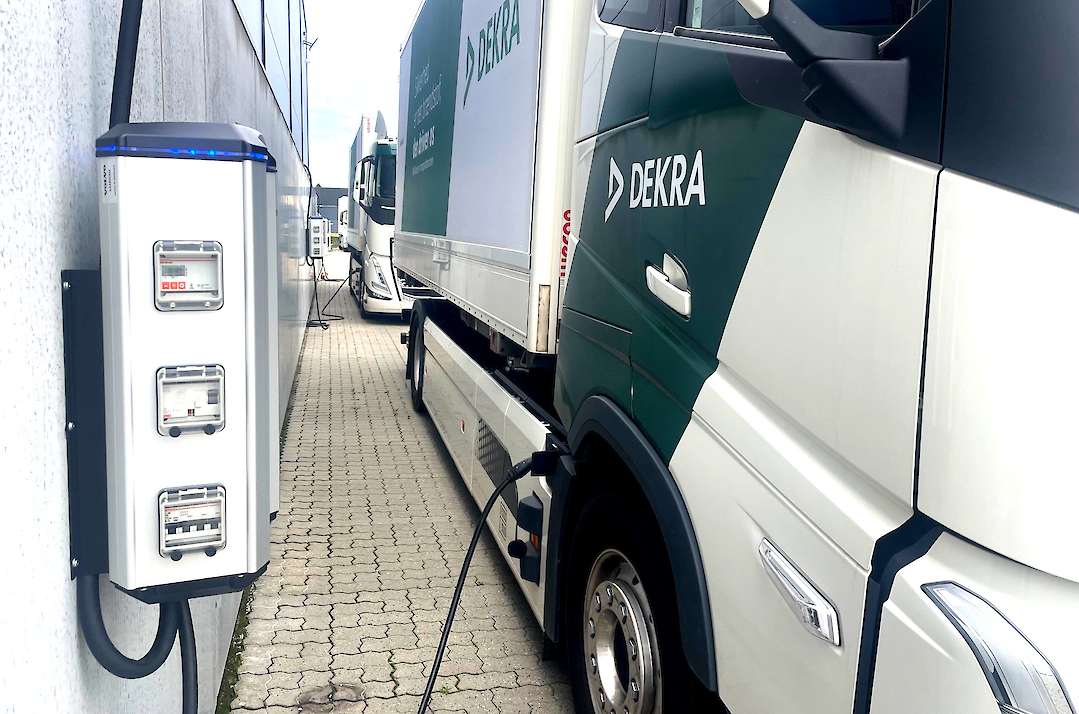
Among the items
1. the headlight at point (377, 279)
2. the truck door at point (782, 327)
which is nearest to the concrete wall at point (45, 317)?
the truck door at point (782, 327)

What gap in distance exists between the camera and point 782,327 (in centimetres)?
146

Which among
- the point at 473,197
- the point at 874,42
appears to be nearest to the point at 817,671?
the point at 874,42

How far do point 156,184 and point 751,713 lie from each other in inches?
58.6

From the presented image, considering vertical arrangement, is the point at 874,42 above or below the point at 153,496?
above

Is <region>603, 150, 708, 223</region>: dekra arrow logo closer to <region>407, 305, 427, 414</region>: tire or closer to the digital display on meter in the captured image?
the digital display on meter

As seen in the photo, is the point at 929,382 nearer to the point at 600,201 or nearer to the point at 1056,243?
the point at 1056,243

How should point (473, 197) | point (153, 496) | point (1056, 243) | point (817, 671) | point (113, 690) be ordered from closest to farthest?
point (1056, 243), point (817, 671), point (153, 496), point (113, 690), point (473, 197)

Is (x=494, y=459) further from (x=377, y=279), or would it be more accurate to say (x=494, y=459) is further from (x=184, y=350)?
(x=377, y=279)

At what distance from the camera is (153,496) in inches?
57.9

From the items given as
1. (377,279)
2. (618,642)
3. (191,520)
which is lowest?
(618,642)

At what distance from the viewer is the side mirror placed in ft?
3.73

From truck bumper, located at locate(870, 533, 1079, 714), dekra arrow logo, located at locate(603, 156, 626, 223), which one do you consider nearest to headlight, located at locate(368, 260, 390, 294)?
dekra arrow logo, located at locate(603, 156, 626, 223)

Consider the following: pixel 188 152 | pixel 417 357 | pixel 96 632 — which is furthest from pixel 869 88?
pixel 417 357

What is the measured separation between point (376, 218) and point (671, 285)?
12084mm
